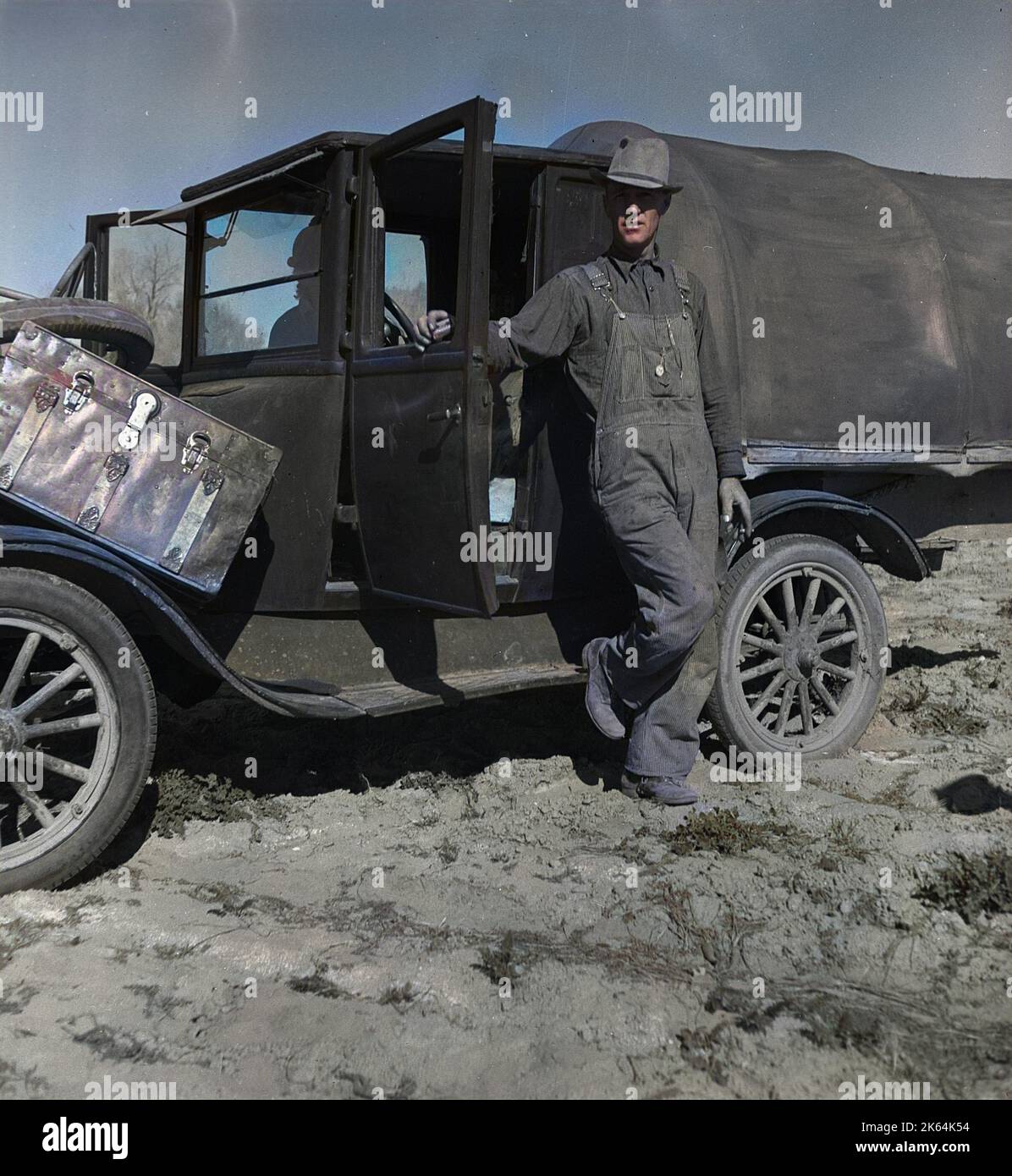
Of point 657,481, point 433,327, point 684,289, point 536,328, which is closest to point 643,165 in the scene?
point 684,289

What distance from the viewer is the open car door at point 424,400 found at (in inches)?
134

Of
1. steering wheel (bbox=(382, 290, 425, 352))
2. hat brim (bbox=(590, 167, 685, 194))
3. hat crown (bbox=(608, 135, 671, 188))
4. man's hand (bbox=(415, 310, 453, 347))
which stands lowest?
man's hand (bbox=(415, 310, 453, 347))

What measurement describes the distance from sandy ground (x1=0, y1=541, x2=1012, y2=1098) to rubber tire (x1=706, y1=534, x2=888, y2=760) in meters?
0.16

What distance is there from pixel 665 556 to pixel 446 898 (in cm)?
133

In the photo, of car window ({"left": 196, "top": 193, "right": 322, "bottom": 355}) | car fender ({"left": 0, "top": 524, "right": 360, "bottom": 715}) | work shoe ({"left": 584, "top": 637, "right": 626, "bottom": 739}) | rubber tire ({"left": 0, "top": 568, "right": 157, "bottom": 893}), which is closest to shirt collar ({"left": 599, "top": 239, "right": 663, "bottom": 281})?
car window ({"left": 196, "top": 193, "right": 322, "bottom": 355})

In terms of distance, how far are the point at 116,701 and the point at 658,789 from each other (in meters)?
1.88

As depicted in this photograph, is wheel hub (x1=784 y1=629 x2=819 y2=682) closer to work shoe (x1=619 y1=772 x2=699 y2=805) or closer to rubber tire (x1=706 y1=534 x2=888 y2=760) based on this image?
rubber tire (x1=706 y1=534 x2=888 y2=760)

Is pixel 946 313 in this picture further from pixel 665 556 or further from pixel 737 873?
pixel 737 873

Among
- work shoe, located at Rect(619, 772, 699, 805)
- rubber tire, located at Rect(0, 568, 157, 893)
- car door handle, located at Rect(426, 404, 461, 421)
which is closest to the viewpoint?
rubber tire, located at Rect(0, 568, 157, 893)

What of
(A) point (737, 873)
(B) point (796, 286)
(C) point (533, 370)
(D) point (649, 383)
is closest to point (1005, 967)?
(A) point (737, 873)

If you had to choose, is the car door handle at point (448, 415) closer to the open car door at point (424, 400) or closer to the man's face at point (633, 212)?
the open car door at point (424, 400)

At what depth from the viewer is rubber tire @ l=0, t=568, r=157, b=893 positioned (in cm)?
306

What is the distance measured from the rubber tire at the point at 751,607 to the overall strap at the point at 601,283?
1188mm

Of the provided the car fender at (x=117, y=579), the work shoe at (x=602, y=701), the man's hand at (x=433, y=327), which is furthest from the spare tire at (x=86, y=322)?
the work shoe at (x=602, y=701)
